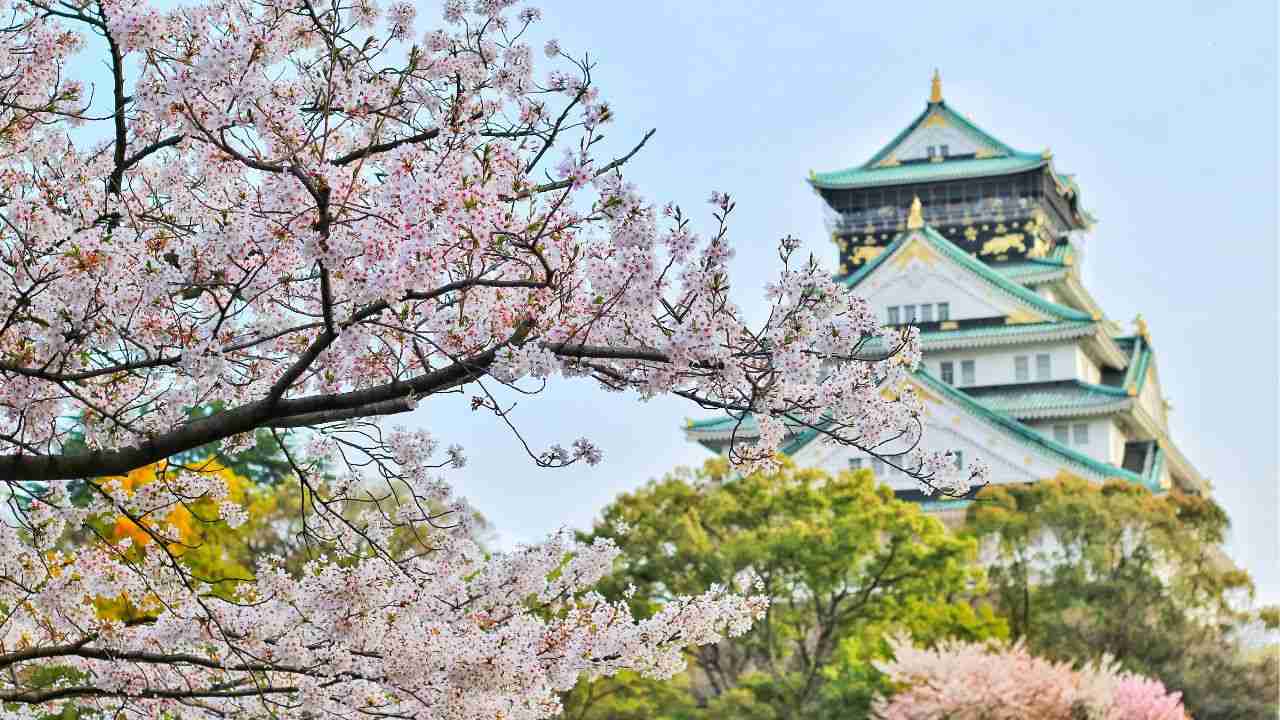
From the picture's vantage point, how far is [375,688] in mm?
7488

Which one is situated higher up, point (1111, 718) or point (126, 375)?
point (1111, 718)

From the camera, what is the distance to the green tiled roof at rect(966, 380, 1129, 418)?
44.3m

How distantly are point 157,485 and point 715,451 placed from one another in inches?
1434

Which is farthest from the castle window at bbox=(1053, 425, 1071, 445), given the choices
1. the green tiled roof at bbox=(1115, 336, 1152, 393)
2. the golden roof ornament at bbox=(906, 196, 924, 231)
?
the golden roof ornament at bbox=(906, 196, 924, 231)

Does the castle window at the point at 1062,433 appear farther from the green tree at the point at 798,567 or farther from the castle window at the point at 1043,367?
the green tree at the point at 798,567

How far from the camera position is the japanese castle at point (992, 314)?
1662 inches

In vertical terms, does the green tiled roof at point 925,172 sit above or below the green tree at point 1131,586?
above

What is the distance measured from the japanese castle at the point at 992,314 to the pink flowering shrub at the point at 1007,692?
17813 mm

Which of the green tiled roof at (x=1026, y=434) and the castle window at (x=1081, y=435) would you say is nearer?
the green tiled roof at (x=1026, y=434)

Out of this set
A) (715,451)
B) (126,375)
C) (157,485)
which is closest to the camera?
(126,375)

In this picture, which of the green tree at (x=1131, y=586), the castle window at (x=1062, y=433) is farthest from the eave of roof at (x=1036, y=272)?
the green tree at (x=1131, y=586)

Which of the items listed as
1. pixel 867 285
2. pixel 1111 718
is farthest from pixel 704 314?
pixel 867 285

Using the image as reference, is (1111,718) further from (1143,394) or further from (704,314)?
(1143,394)

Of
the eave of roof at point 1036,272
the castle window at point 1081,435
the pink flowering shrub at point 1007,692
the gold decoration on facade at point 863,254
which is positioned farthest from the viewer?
the gold decoration on facade at point 863,254
